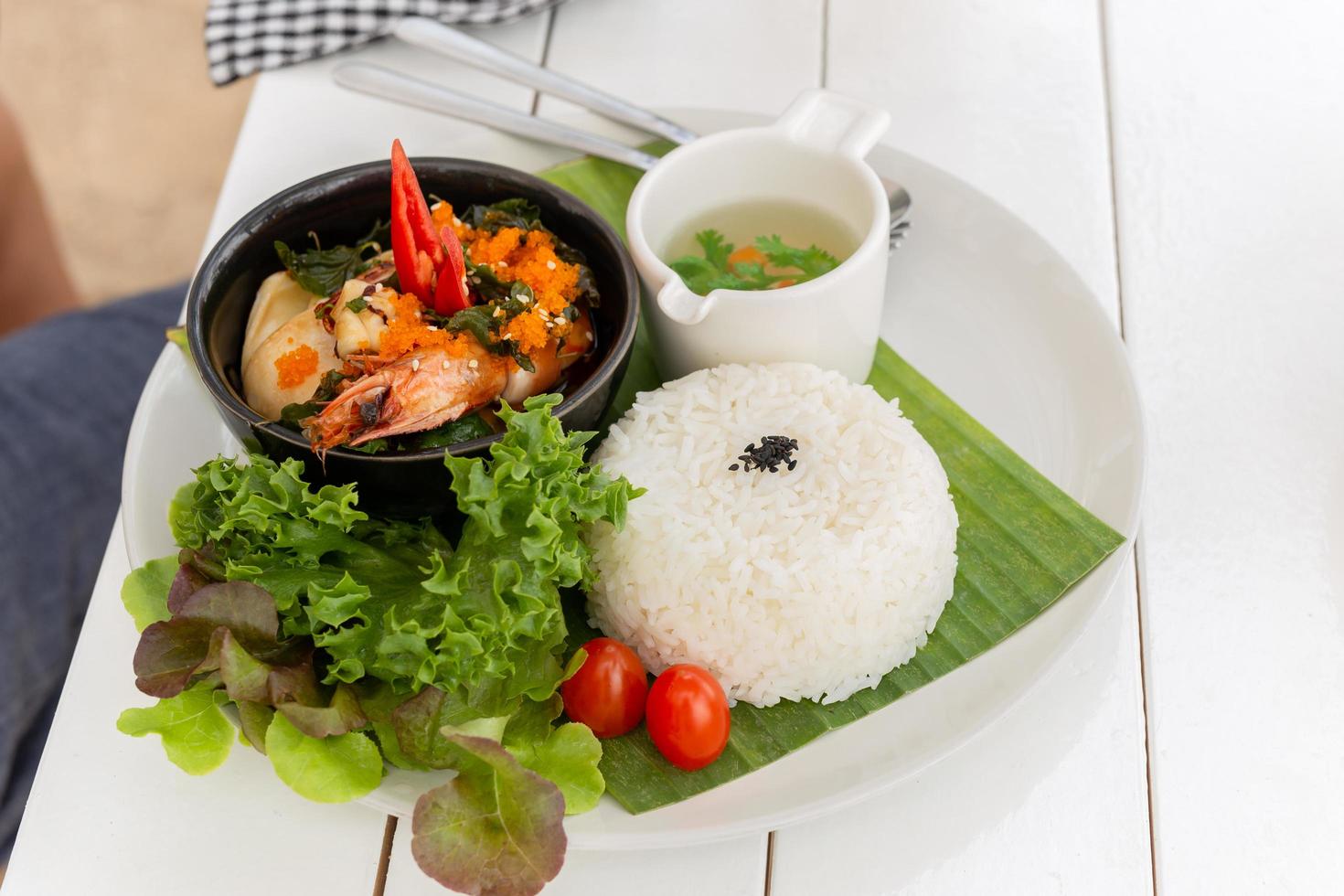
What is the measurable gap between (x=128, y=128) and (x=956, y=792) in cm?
428

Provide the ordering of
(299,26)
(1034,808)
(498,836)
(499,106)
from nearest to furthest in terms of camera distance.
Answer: (498,836) → (1034,808) → (499,106) → (299,26)

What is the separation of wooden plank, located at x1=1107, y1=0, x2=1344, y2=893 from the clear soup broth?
0.62 m

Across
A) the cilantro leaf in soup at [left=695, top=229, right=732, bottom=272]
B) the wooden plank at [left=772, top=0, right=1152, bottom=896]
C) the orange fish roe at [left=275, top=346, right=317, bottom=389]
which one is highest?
the orange fish roe at [left=275, top=346, right=317, bottom=389]

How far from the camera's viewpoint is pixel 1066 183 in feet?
7.98

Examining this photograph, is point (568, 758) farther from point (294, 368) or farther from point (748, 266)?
point (748, 266)

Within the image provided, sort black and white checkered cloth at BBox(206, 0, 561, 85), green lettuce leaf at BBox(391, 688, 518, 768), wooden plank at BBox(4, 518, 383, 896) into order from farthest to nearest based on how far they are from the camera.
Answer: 1. black and white checkered cloth at BBox(206, 0, 561, 85)
2. wooden plank at BBox(4, 518, 383, 896)
3. green lettuce leaf at BBox(391, 688, 518, 768)

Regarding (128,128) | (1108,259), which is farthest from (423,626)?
(128,128)

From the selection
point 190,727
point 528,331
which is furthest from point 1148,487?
point 190,727

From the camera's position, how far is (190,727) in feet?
4.94

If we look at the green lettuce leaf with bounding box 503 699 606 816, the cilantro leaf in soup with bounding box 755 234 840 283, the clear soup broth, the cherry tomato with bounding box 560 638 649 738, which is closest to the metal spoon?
the clear soup broth

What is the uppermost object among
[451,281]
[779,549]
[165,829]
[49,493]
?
[451,281]

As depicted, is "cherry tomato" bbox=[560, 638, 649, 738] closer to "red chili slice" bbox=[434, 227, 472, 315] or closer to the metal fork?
"red chili slice" bbox=[434, 227, 472, 315]

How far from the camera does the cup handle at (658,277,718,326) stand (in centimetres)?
179

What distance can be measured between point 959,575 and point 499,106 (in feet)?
4.38
